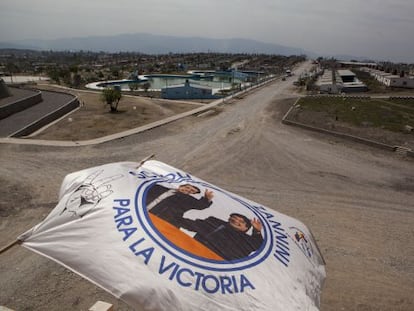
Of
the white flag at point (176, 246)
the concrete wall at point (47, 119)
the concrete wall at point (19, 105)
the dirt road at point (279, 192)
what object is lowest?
the dirt road at point (279, 192)

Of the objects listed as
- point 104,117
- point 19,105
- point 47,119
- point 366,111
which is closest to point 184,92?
point 104,117

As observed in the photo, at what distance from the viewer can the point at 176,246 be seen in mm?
4582

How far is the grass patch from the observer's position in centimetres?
3272

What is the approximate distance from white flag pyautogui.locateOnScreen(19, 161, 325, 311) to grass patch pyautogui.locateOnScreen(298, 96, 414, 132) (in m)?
29.3

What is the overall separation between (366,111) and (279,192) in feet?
89.9

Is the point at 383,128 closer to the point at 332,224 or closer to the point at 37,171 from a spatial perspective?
the point at 332,224

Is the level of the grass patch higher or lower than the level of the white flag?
lower

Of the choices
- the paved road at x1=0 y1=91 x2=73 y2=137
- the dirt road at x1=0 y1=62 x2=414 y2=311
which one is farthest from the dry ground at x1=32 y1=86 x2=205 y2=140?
the dirt road at x1=0 y1=62 x2=414 y2=311

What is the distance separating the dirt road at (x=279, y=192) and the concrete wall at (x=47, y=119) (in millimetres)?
3689

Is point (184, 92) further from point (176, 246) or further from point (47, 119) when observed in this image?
point (176, 246)

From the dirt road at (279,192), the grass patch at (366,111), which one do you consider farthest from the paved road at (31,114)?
the grass patch at (366,111)

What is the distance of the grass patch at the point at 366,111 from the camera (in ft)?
107

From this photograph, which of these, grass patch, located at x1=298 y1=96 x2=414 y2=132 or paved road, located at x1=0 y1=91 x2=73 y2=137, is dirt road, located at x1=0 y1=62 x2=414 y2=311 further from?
grass patch, located at x1=298 y1=96 x2=414 y2=132

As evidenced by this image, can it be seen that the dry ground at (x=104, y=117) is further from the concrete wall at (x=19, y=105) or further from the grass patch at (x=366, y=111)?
the grass patch at (x=366, y=111)
